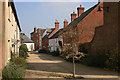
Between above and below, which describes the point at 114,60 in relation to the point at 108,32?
below

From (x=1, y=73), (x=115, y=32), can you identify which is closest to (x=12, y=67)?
(x=1, y=73)

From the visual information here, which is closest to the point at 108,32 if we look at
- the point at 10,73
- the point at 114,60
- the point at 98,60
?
the point at 98,60

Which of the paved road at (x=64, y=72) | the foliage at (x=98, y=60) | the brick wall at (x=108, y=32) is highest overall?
the brick wall at (x=108, y=32)

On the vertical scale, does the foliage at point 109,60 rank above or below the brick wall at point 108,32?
below

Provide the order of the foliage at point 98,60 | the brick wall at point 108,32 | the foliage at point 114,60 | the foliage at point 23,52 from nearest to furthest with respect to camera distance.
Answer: the foliage at point 114,60 → the foliage at point 98,60 → the brick wall at point 108,32 → the foliage at point 23,52

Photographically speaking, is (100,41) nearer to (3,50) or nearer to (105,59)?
(105,59)

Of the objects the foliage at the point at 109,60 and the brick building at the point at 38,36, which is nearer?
the foliage at the point at 109,60

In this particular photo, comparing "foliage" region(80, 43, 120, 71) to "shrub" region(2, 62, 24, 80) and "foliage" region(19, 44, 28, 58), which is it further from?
"foliage" region(19, 44, 28, 58)

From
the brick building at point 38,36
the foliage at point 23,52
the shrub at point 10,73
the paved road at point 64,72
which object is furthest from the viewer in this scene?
the brick building at point 38,36

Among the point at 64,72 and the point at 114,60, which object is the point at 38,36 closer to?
the point at 64,72

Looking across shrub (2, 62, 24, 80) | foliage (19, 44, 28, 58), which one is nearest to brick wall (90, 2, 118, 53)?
shrub (2, 62, 24, 80)

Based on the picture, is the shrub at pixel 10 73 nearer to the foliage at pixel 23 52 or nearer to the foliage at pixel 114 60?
the foliage at pixel 114 60

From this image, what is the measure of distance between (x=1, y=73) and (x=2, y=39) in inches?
72.6

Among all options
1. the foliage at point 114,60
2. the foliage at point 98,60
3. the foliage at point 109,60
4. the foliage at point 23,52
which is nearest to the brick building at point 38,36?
the foliage at point 23,52
